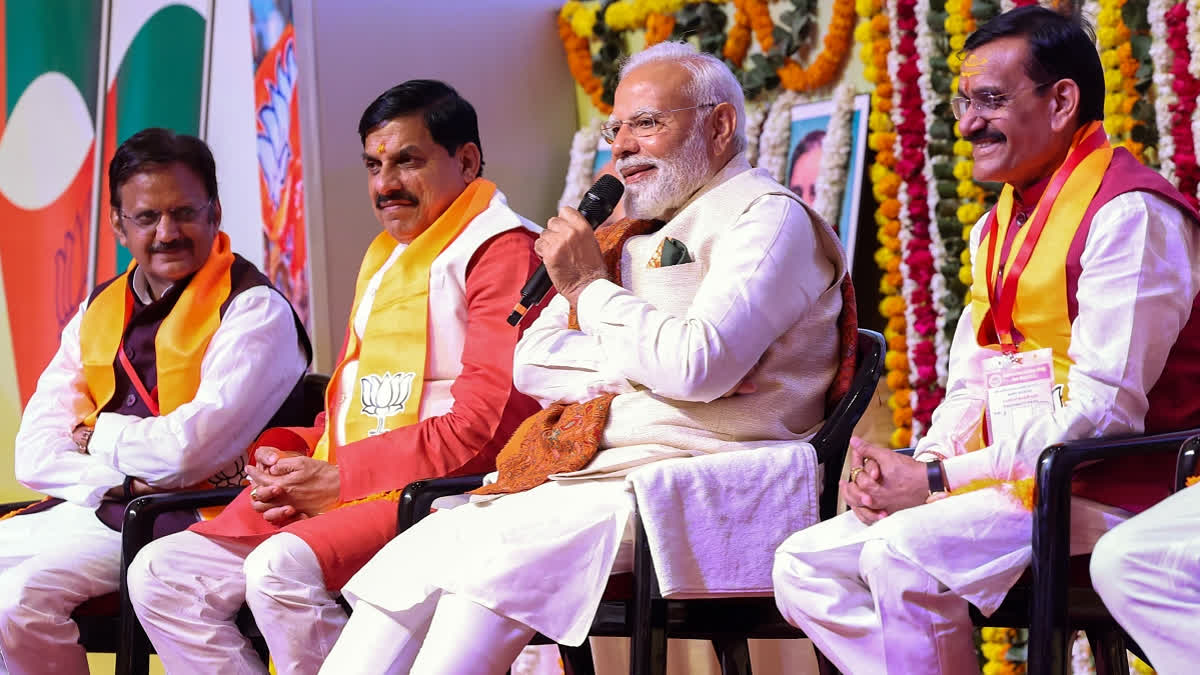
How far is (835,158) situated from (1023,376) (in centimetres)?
269

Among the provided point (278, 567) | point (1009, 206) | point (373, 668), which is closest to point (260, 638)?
point (278, 567)

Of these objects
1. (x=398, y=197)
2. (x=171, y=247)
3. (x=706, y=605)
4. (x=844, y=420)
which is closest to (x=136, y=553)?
(x=171, y=247)

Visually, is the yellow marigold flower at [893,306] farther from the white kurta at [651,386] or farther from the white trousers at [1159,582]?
the white trousers at [1159,582]

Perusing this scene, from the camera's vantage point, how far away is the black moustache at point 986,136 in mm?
2770

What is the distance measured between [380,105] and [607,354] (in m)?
1.24

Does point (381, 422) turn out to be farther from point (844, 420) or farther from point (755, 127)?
point (755, 127)

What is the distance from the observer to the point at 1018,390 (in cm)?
264

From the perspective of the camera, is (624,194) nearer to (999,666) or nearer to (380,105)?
(380,105)

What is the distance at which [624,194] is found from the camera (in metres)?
3.14

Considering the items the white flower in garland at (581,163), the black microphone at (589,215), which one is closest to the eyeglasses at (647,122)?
the black microphone at (589,215)

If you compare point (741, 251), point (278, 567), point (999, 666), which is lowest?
point (999, 666)

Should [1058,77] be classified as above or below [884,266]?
above

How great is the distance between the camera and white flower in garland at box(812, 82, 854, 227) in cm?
524

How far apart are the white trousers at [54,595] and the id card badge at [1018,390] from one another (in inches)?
85.3
